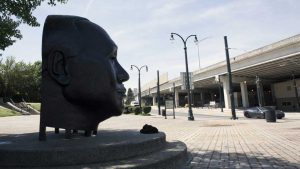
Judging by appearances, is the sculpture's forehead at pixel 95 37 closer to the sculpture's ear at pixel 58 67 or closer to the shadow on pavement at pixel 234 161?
the sculpture's ear at pixel 58 67

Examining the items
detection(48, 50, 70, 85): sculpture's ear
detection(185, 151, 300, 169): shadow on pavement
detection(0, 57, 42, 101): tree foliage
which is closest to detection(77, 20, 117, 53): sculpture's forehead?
detection(48, 50, 70, 85): sculpture's ear

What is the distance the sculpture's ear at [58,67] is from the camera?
9.01 meters

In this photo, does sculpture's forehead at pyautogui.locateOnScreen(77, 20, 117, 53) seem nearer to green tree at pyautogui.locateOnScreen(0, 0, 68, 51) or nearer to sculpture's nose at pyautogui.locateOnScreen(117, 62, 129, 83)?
sculpture's nose at pyautogui.locateOnScreen(117, 62, 129, 83)

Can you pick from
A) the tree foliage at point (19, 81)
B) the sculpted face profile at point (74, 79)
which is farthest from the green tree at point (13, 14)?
the tree foliage at point (19, 81)

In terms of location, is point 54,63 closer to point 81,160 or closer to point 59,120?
point 59,120

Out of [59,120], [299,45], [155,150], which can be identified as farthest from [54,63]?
[299,45]

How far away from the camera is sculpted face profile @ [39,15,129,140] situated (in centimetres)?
894

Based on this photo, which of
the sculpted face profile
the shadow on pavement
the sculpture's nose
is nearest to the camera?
the shadow on pavement

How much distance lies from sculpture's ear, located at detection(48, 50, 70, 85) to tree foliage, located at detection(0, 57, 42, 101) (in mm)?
69360

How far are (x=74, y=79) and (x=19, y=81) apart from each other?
71581mm

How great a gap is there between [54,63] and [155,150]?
3.66 m

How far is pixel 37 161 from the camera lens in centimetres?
713

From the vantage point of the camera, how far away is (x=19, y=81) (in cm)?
7506

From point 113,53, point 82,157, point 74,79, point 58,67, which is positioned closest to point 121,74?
point 113,53
